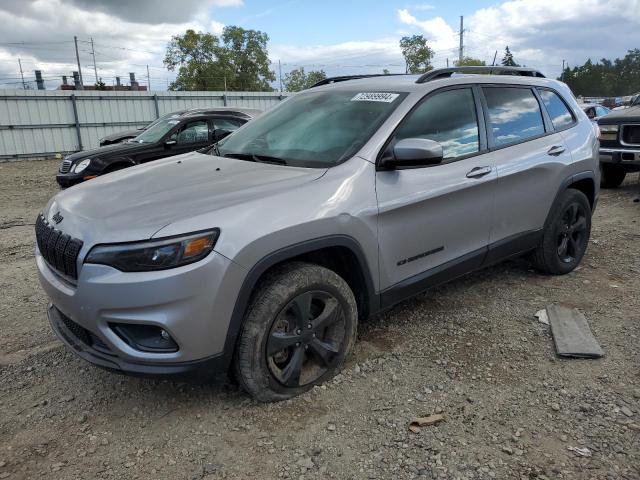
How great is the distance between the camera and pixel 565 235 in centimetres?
462

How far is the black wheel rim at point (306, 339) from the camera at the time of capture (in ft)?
8.91

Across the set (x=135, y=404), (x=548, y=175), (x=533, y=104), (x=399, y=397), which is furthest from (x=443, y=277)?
(x=135, y=404)

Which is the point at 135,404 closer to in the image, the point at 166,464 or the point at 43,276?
the point at 166,464

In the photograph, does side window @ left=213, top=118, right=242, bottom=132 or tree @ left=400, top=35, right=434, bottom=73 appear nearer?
side window @ left=213, top=118, right=242, bottom=132

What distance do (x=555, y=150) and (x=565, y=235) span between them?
83cm

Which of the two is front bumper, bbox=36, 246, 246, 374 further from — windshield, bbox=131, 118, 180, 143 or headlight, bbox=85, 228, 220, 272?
windshield, bbox=131, 118, 180, 143

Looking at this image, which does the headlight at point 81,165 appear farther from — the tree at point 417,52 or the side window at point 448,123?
the tree at point 417,52

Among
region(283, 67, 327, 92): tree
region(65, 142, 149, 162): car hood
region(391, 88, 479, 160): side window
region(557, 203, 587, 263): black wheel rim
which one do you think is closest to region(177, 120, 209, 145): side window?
region(65, 142, 149, 162): car hood

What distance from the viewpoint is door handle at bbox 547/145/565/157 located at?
165 inches

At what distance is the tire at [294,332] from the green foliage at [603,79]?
9694 centimetres

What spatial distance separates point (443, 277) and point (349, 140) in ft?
3.74

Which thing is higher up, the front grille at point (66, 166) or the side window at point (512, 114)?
the side window at point (512, 114)

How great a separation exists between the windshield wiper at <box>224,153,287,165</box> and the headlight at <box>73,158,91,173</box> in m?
6.00

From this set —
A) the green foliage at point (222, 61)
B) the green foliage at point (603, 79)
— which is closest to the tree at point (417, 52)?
the green foliage at point (222, 61)
